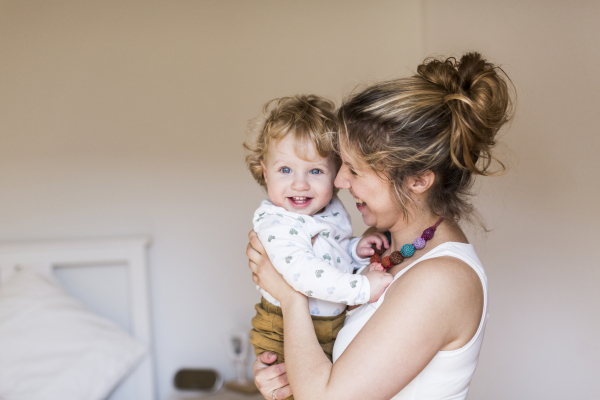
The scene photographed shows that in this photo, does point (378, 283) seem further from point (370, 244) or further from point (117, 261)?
point (117, 261)

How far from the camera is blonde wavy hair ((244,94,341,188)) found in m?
1.34

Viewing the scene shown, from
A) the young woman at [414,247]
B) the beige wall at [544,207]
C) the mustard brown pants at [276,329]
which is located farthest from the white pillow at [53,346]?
the beige wall at [544,207]

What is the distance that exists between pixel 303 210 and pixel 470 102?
0.54m

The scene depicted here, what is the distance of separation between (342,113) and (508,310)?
1214 millimetres

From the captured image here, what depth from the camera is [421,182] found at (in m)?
1.14

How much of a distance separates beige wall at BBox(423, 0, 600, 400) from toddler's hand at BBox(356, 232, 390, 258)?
25.2 inches

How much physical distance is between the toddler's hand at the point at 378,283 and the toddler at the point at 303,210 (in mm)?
117

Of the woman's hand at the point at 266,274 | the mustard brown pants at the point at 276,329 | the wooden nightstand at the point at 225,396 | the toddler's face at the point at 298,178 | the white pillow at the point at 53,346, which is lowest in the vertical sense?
the wooden nightstand at the point at 225,396

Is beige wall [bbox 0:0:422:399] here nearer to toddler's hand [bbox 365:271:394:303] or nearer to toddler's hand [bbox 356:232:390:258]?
toddler's hand [bbox 356:232:390:258]

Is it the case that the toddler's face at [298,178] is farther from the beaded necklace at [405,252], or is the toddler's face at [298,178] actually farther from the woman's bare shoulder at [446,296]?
the woman's bare shoulder at [446,296]

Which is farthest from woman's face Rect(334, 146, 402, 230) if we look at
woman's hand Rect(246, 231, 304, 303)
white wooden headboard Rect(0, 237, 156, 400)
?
white wooden headboard Rect(0, 237, 156, 400)

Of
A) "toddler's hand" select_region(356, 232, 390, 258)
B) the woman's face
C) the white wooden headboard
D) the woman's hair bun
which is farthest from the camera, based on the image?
the white wooden headboard

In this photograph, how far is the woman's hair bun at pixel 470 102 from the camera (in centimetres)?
105

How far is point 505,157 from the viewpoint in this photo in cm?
182
